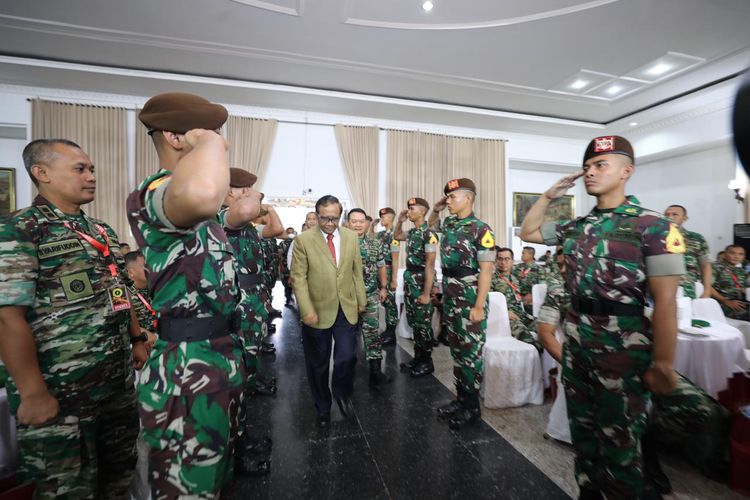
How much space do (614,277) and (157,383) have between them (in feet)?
6.05

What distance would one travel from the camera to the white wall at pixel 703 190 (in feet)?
22.8

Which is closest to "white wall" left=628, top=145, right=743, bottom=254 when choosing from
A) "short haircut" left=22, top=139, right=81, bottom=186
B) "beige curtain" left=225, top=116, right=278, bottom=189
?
"beige curtain" left=225, top=116, right=278, bottom=189

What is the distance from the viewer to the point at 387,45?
5.04 m

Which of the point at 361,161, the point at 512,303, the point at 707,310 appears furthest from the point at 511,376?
the point at 361,161

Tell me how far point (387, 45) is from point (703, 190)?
25.9 feet

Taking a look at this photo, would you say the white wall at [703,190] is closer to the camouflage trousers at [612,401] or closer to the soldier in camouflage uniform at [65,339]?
the camouflage trousers at [612,401]

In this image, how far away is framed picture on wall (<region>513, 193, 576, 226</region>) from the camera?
902 cm

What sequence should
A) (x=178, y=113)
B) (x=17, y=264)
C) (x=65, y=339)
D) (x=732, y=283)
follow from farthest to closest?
A: 1. (x=732, y=283)
2. (x=65, y=339)
3. (x=17, y=264)
4. (x=178, y=113)

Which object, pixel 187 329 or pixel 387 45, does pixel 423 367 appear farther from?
pixel 387 45

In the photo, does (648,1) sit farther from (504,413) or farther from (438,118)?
(504,413)

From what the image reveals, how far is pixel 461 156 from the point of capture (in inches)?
315

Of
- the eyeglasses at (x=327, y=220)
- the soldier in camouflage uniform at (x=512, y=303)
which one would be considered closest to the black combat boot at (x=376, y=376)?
the soldier in camouflage uniform at (x=512, y=303)

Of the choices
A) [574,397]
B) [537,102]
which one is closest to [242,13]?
[574,397]

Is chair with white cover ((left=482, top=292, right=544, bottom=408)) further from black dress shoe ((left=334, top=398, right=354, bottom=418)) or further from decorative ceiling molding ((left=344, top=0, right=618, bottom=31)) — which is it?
decorative ceiling molding ((left=344, top=0, right=618, bottom=31))
